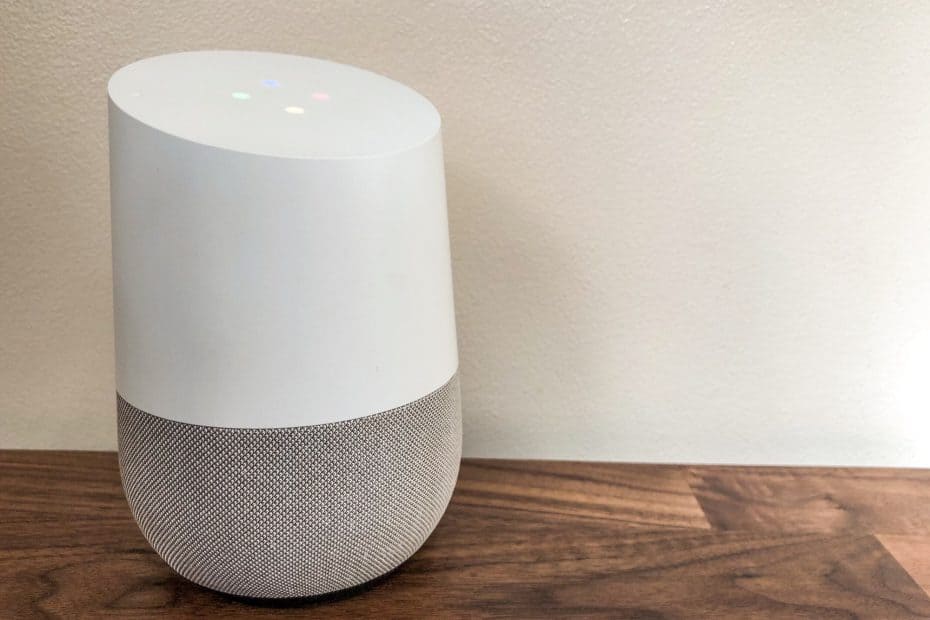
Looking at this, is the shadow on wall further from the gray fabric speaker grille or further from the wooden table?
the gray fabric speaker grille

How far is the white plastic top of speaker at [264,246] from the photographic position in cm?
38

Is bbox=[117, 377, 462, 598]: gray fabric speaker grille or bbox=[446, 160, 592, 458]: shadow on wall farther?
bbox=[446, 160, 592, 458]: shadow on wall

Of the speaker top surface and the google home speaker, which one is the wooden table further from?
the speaker top surface

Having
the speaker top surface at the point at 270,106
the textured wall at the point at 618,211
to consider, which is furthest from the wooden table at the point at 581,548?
the speaker top surface at the point at 270,106

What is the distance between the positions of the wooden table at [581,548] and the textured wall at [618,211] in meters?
0.04

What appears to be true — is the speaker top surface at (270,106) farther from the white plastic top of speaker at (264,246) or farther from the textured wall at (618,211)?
the textured wall at (618,211)

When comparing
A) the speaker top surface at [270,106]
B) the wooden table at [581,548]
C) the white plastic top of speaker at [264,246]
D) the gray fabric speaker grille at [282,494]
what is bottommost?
the wooden table at [581,548]

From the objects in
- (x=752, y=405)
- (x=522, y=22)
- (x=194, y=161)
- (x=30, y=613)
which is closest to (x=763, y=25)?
(x=522, y=22)

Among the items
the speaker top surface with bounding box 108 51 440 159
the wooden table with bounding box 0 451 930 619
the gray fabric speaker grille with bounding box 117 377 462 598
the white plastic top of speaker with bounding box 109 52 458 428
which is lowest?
the wooden table with bounding box 0 451 930 619

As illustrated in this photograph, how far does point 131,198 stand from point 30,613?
244mm

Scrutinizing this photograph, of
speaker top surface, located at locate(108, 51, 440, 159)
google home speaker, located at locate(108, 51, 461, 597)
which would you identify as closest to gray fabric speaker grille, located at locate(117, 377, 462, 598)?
google home speaker, located at locate(108, 51, 461, 597)

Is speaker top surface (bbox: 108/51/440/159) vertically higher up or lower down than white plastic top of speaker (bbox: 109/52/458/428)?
higher up

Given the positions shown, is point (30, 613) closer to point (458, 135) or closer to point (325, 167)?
point (325, 167)

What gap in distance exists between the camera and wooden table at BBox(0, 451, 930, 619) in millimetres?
472
